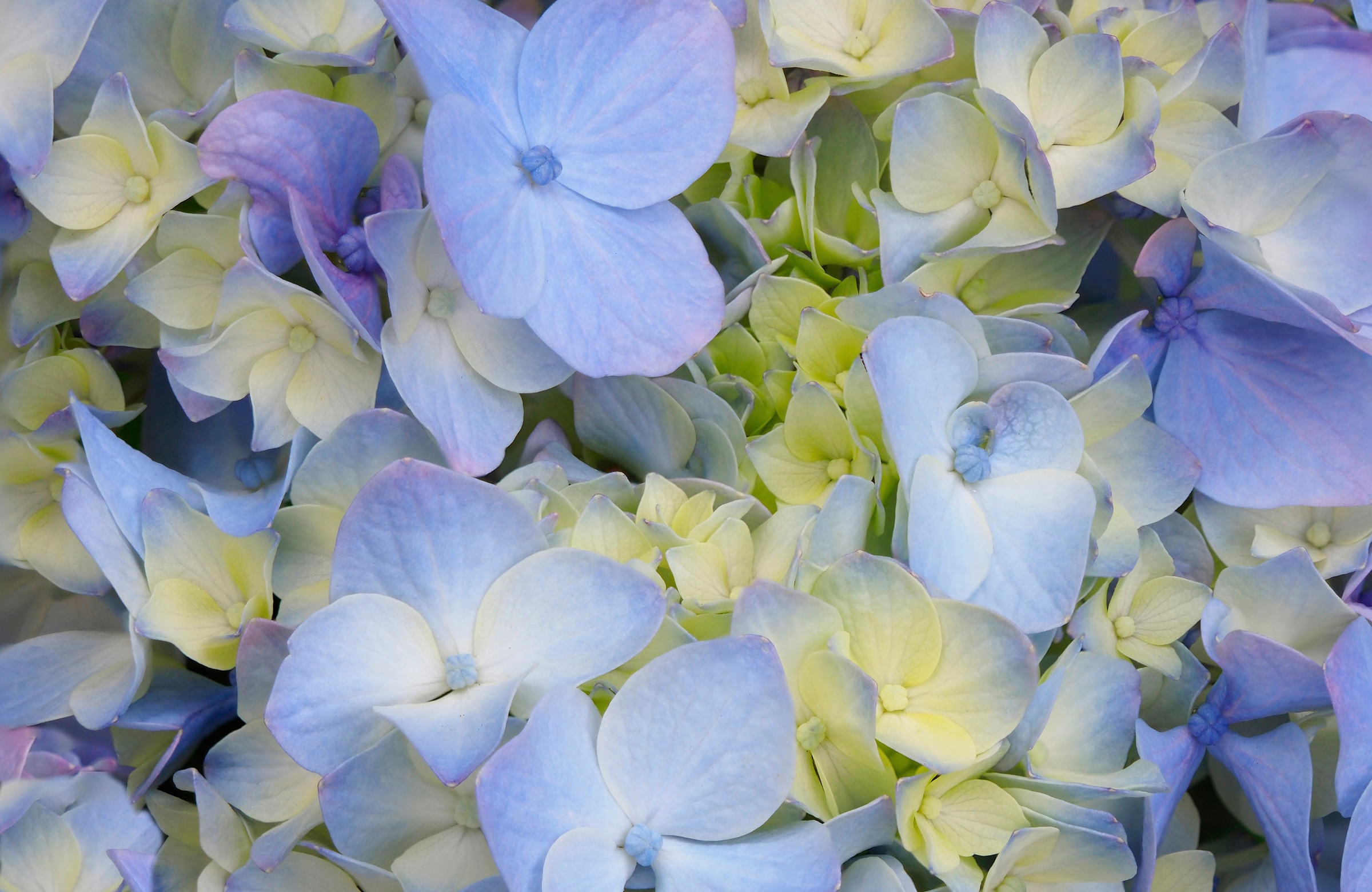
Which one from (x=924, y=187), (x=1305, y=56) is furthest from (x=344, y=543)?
(x=1305, y=56)

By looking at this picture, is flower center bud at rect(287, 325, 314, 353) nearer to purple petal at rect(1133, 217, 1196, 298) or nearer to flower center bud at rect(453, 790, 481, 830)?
flower center bud at rect(453, 790, 481, 830)

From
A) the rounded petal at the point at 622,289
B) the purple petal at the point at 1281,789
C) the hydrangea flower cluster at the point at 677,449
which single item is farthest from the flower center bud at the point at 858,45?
the purple petal at the point at 1281,789

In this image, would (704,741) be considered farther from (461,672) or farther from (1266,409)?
(1266,409)

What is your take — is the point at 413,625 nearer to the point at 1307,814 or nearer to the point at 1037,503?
the point at 1037,503

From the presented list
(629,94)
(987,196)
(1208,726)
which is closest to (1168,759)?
(1208,726)

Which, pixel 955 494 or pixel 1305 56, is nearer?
pixel 955 494

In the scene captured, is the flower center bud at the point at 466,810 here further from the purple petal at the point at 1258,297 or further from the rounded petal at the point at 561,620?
the purple petal at the point at 1258,297

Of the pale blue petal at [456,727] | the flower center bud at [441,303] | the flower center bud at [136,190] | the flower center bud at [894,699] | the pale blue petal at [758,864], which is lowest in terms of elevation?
the pale blue petal at [758,864]
